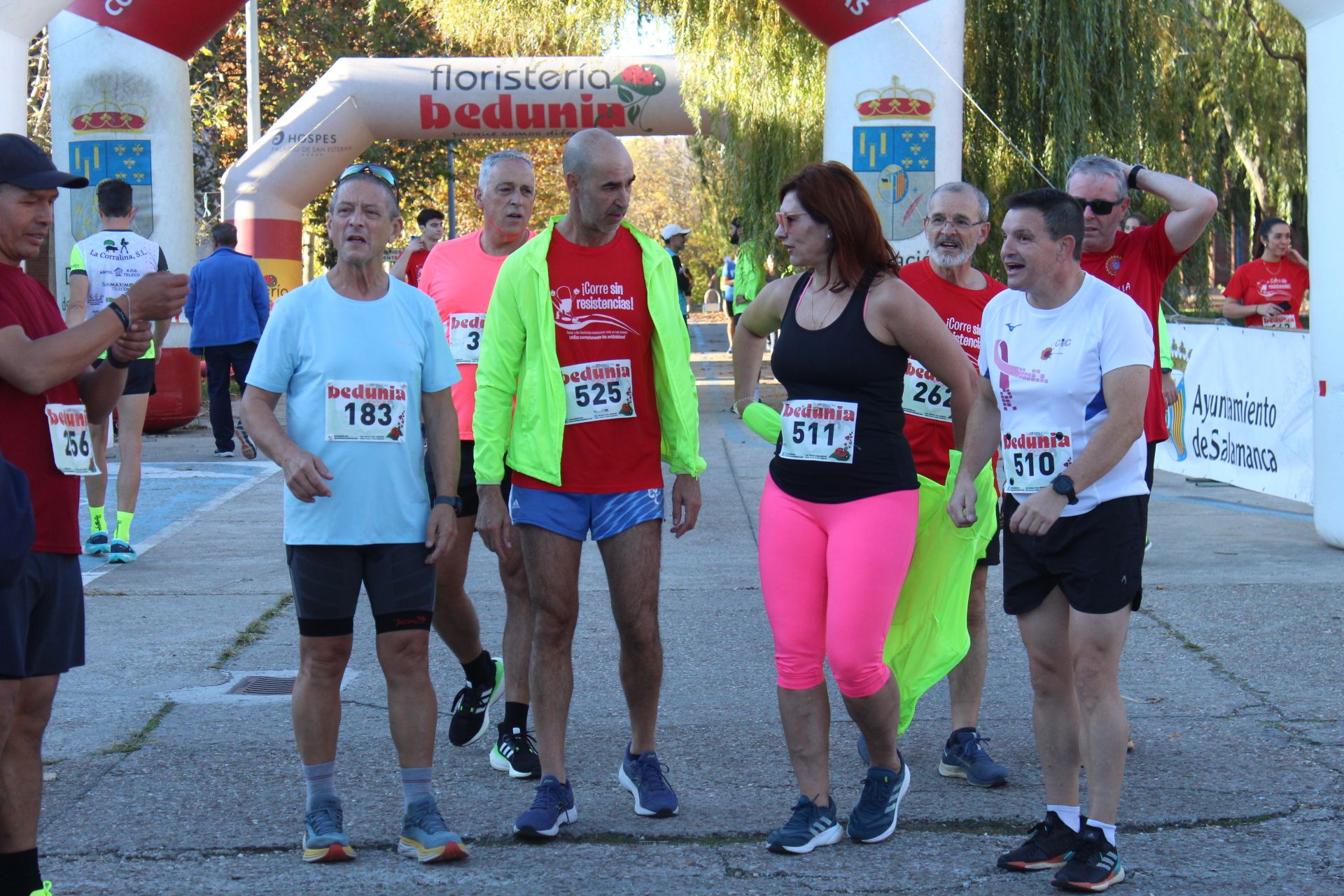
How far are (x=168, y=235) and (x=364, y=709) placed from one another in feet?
29.3

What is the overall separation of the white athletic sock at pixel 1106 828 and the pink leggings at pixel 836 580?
655 mm

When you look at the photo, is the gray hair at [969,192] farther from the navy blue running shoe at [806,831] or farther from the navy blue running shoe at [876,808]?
the navy blue running shoe at [806,831]

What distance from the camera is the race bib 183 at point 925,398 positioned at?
4.82 metres

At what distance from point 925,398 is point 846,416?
0.75m

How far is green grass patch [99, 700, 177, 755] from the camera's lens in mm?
5078

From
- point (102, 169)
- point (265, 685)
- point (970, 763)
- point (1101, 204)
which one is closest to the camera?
point (970, 763)

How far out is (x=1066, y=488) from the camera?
379 centimetres

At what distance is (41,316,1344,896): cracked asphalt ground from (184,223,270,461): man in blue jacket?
4.91 metres

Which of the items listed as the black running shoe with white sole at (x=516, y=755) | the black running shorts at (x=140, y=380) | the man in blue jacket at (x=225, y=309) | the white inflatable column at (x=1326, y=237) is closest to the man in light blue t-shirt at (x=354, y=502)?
the black running shoe with white sole at (x=516, y=755)

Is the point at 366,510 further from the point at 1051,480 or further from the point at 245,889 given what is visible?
the point at 1051,480

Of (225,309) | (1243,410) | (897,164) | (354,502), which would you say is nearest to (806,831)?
(354,502)

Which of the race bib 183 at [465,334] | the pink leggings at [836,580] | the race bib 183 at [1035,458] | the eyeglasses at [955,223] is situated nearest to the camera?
the race bib 183 at [1035,458]

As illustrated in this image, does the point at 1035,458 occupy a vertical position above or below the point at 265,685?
above

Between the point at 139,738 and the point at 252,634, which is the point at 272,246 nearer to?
the point at 252,634
